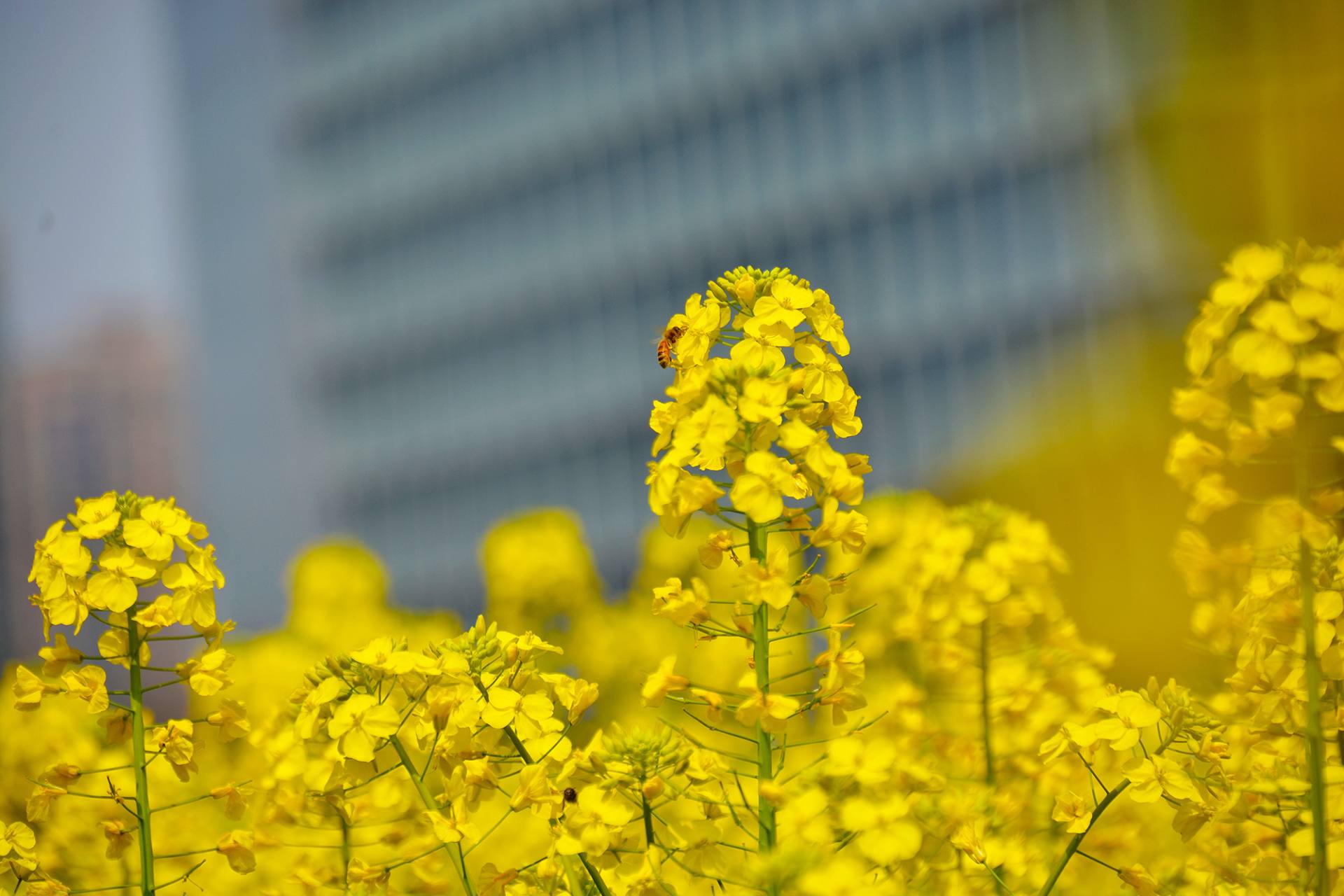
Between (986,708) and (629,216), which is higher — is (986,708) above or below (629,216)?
below

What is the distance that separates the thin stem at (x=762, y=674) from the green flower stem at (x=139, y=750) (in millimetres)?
520

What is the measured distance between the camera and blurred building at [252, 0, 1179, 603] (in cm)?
1460

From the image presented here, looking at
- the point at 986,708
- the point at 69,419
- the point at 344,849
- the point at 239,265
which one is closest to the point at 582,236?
the point at 239,265

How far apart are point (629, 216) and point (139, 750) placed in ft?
59.4

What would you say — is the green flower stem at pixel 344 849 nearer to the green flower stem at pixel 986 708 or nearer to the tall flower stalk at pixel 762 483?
the tall flower stalk at pixel 762 483

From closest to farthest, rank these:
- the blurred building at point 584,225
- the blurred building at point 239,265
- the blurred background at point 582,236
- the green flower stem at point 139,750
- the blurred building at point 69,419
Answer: the green flower stem at point 139,750, the blurred background at point 582,236, the blurred building at point 69,419, the blurred building at point 584,225, the blurred building at point 239,265

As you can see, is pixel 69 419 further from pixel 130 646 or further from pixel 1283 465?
pixel 1283 465

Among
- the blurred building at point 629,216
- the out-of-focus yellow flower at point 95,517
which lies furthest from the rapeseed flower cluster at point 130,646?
the blurred building at point 629,216

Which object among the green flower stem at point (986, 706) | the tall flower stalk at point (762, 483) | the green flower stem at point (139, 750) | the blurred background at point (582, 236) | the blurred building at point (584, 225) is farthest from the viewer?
the blurred building at point (584, 225)

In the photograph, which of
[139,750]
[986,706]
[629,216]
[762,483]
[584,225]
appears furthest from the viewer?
[584,225]

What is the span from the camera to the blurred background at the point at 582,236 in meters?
2.99

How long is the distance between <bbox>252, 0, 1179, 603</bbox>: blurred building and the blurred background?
2.0 inches

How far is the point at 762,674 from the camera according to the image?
1078 mm

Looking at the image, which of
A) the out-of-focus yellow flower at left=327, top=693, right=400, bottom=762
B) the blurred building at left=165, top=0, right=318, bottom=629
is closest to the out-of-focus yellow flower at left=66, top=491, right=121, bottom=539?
the out-of-focus yellow flower at left=327, top=693, right=400, bottom=762
